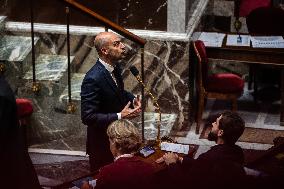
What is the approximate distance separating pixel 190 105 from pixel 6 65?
1954 mm

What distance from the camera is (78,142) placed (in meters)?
7.41

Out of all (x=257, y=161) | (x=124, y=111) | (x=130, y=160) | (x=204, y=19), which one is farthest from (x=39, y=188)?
(x=204, y=19)

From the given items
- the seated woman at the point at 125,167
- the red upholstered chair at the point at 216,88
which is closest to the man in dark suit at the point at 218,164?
the seated woman at the point at 125,167

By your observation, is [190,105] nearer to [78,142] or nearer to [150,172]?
[78,142]

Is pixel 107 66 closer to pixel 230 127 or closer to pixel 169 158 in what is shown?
pixel 169 158

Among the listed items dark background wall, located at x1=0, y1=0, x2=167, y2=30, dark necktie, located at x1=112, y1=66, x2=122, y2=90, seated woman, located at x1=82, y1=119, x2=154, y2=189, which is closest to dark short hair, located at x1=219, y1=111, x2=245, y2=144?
seated woman, located at x1=82, y1=119, x2=154, y2=189

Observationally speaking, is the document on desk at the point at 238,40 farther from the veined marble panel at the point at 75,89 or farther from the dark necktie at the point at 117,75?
the dark necktie at the point at 117,75

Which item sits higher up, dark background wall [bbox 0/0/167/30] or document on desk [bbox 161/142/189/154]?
dark background wall [bbox 0/0/167/30]

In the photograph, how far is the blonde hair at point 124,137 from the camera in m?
5.08

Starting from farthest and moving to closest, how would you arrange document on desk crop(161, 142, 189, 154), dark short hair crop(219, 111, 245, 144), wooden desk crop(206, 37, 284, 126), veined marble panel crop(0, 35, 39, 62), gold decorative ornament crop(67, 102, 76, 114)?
wooden desk crop(206, 37, 284, 126) → veined marble panel crop(0, 35, 39, 62) → gold decorative ornament crop(67, 102, 76, 114) → document on desk crop(161, 142, 189, 154) → dark short hair crop(219, 111, 245, 144)

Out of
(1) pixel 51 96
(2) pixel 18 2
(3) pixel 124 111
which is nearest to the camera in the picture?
(3) pixel 124 111

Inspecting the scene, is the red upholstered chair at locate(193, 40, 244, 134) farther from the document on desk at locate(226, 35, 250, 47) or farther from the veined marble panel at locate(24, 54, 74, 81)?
the veined marble panel at locate(24, 54, 74, 81)

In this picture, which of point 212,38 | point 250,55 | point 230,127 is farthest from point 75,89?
point 230,127

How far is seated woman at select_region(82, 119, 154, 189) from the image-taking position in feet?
15.8
